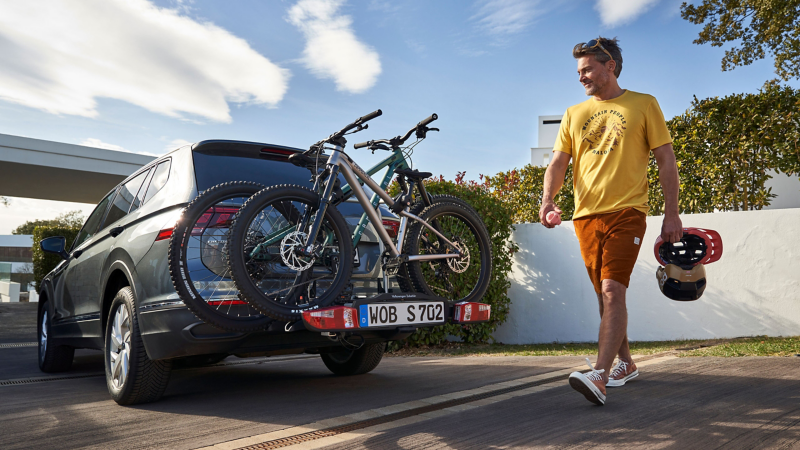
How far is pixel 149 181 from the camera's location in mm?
4250

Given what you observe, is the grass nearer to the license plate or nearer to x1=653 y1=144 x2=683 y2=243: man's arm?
x1=653 y1=144 x2=683 y2=243: man's arm

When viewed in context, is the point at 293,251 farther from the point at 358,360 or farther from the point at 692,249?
the point at 692,249

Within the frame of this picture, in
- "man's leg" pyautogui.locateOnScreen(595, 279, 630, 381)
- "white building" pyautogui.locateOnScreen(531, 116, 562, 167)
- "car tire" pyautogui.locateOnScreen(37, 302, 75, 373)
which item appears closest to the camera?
"man's leg" pyautogui.locateOnScreen(595, 279, 630, 381)

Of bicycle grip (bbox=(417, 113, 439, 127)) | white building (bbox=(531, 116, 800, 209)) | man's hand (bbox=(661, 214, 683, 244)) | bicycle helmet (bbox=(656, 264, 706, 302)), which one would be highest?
white building (bbox=(531, 116, 800, 209))

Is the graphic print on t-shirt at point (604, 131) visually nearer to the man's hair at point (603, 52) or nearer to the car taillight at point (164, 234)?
the man's hair at point (603, 52)

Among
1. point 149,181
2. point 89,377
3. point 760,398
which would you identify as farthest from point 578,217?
point 89,377

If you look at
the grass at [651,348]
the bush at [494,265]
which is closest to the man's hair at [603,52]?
the grass at [651,348]

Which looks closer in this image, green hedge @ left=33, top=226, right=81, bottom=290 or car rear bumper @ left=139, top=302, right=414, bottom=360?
car rear bumper @ left=139, top=302, right=414, bottom=360

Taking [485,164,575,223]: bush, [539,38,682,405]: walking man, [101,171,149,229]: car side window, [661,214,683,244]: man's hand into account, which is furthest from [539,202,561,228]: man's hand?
[485,164,575,223]: bush

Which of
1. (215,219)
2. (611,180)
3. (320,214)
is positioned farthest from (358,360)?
(611,180)

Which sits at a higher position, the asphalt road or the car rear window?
the car rear window

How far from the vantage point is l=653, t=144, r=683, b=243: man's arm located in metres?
3.36

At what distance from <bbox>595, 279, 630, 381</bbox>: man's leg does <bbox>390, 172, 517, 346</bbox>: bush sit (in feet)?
13.7

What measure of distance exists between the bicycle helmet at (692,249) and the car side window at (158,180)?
326cm
